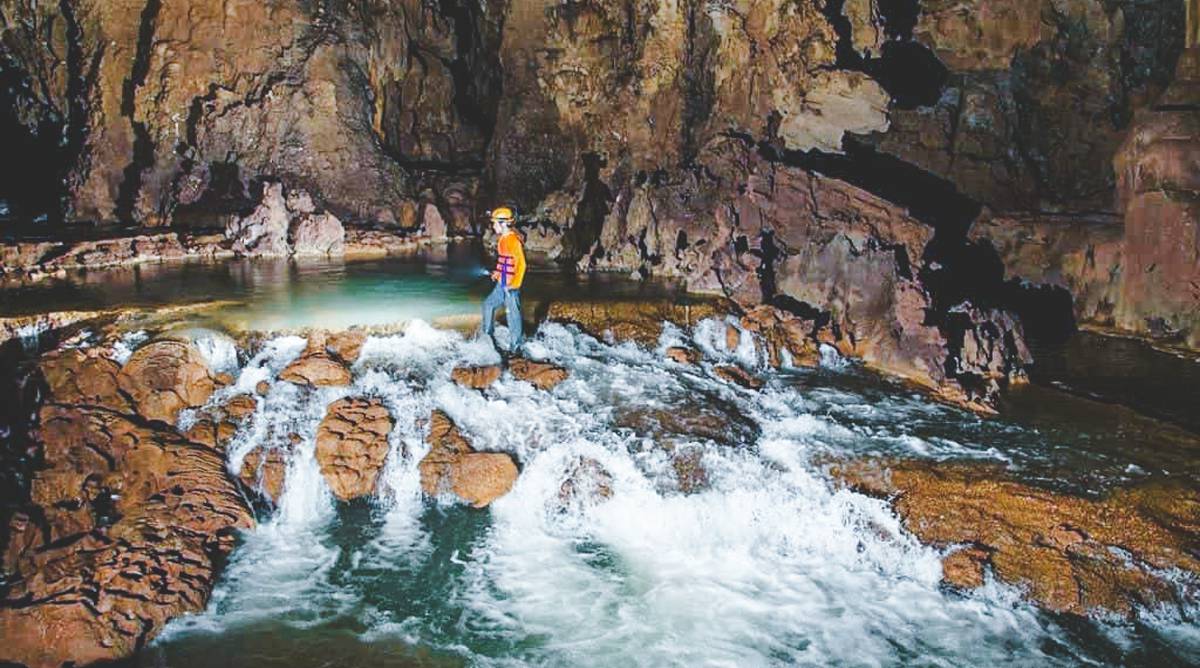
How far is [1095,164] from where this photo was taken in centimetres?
1911

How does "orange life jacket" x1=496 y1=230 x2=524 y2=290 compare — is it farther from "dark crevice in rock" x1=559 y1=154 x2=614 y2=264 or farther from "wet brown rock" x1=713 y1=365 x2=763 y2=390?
"dark crevice in rock" x1=559 y1=154 x2=614 y2=264

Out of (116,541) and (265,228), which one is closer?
(116,541)

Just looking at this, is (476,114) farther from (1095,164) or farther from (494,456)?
(494,456)

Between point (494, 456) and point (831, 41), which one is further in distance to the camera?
point (831, 41)

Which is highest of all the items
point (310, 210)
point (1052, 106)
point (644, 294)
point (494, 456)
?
point (1052, 106)

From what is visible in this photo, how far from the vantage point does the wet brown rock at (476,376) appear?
9141 millimetres

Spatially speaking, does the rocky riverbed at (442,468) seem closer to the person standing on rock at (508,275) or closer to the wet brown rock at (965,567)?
the wet brown rock at (965,567)

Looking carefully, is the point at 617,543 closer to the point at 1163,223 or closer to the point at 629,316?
the point at 629,316

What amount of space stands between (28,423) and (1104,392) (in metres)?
12.4

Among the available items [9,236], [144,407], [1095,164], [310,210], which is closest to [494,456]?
[144,407]

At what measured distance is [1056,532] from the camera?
6.69 meters

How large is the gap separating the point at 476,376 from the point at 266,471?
Result: 8.17 ft

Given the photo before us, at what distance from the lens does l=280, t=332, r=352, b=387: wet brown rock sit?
8.85m

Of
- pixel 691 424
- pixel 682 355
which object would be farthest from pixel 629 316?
pixel 691 424
